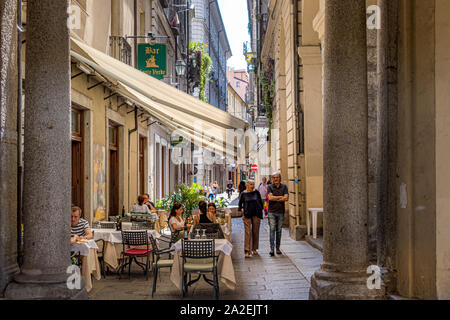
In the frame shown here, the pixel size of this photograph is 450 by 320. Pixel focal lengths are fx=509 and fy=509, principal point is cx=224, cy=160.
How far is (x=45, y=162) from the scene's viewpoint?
16.7 feet

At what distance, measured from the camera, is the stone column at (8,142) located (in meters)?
5.25

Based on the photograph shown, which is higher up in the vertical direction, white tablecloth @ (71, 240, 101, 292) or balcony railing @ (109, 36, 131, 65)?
balcony railing @ (109, 36, 131, 65)

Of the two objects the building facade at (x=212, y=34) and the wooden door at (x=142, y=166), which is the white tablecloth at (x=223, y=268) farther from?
the building facade at (x=212, y=34)

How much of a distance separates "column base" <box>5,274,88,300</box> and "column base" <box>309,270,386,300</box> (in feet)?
8.53

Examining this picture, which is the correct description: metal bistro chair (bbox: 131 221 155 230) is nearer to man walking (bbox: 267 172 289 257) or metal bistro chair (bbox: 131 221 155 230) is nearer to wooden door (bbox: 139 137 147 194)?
man walking (bbox: 267 172 289 257)

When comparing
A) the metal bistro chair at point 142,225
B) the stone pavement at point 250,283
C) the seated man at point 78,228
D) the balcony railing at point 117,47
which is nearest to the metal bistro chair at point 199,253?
the stone pavement at point 250,283

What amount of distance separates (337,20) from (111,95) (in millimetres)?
8060

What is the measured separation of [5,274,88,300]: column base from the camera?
500 centimetres

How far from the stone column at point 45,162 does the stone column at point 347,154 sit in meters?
2.81

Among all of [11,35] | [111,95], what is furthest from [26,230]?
[111,95]

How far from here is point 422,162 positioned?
5.68m

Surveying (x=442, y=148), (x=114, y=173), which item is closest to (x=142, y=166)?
(x=114, y=173)

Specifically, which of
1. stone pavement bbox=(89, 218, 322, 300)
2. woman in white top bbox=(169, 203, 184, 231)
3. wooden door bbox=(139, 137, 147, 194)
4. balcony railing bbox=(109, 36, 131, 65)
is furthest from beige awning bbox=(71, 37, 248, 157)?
wooden door bbox=(139, 137, 147, 194)
